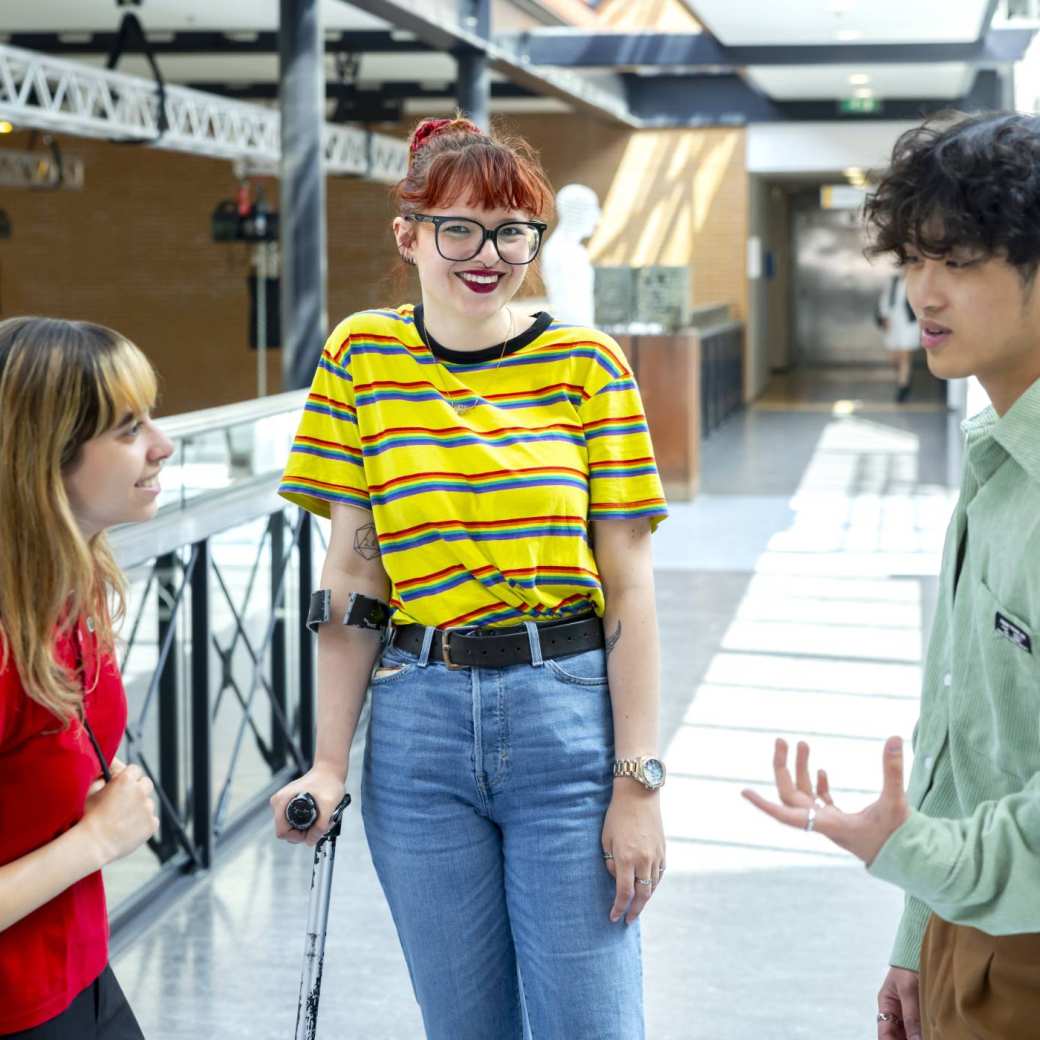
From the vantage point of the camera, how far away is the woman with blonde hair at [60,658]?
142 cm

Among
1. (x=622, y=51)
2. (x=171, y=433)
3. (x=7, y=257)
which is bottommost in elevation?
(x=171, y=433)

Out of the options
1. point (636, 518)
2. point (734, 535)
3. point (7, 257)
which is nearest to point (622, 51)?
point (734, 535)

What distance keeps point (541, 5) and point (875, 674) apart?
9.05 m

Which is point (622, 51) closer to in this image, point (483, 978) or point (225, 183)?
point (225, 183)

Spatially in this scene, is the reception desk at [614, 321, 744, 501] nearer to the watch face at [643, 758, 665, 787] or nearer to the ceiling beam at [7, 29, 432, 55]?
the ceiling beam at [7, 29, 432, 55]

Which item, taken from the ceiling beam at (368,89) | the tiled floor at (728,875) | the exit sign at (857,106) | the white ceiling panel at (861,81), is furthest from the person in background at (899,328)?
the tiled floor at (728,875)

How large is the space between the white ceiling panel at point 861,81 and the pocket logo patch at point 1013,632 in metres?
15.7

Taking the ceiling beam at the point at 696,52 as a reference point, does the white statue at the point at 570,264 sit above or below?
below

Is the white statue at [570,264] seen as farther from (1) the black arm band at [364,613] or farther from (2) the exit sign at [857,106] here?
(2) the exit sign at [857,106]

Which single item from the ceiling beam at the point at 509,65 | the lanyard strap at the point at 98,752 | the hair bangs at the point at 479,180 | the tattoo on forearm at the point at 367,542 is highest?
the ceiling beam at the point at 509,65

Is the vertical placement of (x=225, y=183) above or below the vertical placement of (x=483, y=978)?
above

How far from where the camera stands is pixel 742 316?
1994cm

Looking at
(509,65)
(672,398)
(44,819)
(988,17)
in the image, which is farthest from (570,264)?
(44,819)

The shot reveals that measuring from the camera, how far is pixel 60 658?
1.48 metres
